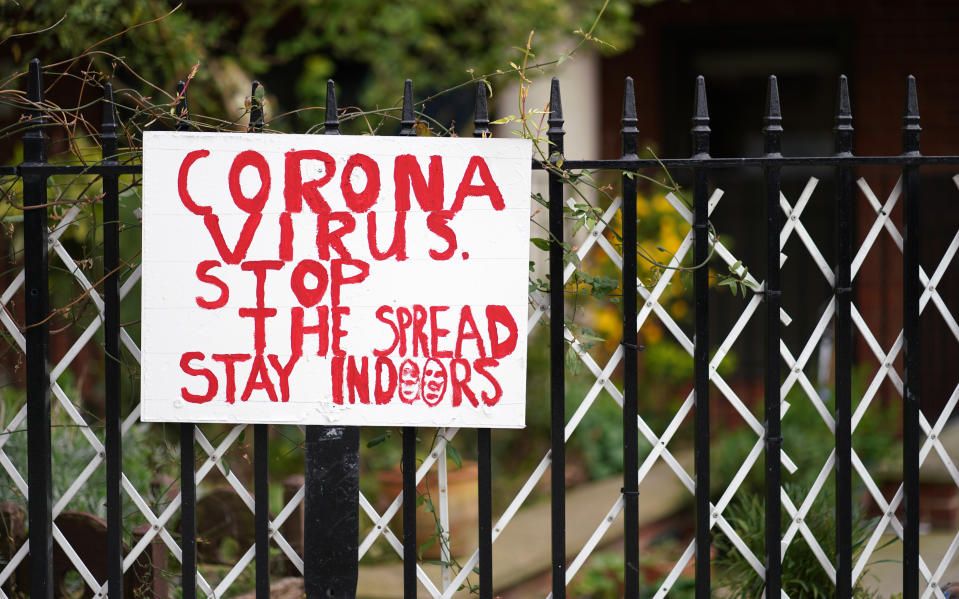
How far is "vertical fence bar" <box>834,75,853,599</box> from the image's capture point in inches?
96.6

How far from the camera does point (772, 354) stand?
8.13ft

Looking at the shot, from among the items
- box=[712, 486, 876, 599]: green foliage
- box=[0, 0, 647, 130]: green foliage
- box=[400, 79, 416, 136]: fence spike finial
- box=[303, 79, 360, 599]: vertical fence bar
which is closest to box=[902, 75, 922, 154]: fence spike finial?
box=[712, 486, 876, 599]: green foliage

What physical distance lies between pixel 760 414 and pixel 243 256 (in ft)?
16.8

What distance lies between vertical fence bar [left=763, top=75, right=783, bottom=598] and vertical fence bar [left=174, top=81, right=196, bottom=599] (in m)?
1.52

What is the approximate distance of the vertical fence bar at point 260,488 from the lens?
7.76 feet

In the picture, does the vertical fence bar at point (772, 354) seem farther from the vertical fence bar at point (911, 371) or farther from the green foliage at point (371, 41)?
the green foliage at point (371, 41)

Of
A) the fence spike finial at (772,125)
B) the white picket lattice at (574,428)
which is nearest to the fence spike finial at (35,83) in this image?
the white picket lattice at (574,428)

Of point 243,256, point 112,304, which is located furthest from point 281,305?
point 112,304

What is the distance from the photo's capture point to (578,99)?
272 inches

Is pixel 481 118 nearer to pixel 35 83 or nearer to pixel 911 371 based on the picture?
pixel 35 83

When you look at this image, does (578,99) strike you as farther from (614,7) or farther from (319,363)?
(319,363)

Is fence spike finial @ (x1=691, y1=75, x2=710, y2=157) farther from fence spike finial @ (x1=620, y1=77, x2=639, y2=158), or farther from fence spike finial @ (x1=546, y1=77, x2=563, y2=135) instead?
fence spike finial @ (x1=546, y1=77, x2=563, y2=135)

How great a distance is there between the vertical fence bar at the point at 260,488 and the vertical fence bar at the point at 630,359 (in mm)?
942

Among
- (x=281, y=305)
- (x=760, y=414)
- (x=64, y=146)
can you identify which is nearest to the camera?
(x=281, y=305)
